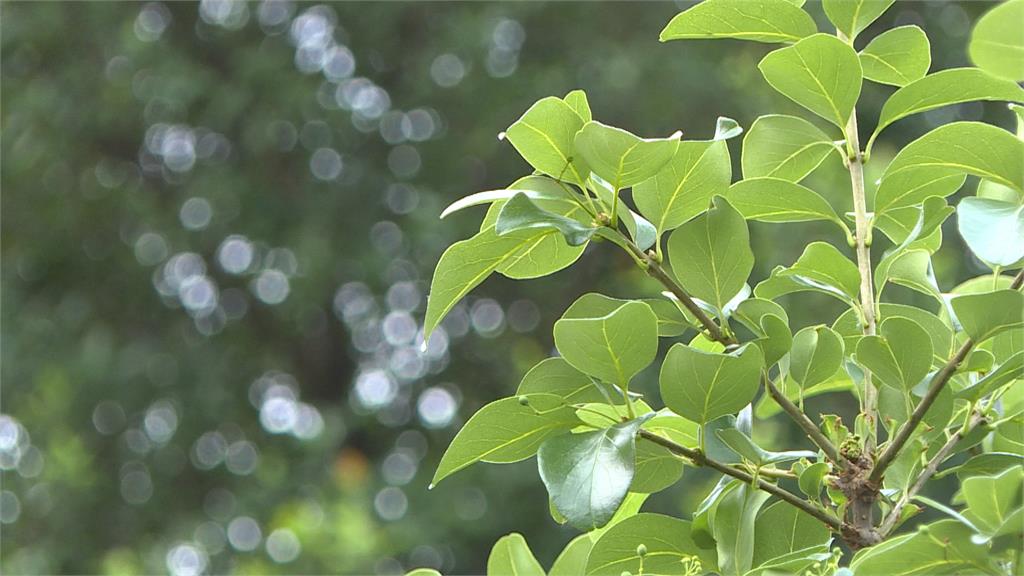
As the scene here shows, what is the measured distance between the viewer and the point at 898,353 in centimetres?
54

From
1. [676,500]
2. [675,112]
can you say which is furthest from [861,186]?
[675,112]

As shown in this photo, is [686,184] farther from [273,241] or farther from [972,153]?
[273,241]

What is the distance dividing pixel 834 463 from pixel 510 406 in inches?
6.3

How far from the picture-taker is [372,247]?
4938mm

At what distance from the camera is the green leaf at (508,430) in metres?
0.55

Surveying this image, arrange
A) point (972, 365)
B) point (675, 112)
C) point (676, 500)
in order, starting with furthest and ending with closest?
point (675, 112)
point (676, 500)
point (972, 365)

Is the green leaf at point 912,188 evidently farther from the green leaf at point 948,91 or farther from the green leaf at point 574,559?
the green leaf at point 574,559

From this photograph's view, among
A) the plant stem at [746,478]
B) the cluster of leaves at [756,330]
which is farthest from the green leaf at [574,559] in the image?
the plant stem at [746,478]

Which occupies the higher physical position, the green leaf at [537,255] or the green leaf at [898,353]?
the green leaf at [537,255]

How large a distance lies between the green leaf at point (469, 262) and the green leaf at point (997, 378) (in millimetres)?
200

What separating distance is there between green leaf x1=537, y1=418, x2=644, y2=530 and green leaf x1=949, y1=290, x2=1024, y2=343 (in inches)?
5.7

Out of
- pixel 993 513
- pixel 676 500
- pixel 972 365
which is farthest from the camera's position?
pixel 676 500

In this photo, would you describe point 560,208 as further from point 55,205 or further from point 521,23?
point 55,205

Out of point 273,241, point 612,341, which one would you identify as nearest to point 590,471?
point 612,341
